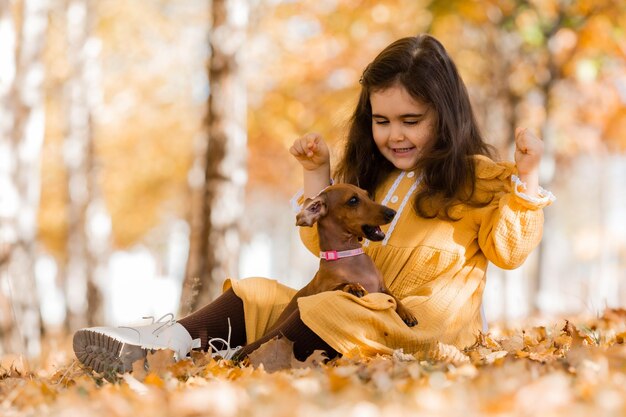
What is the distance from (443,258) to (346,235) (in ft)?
1.89

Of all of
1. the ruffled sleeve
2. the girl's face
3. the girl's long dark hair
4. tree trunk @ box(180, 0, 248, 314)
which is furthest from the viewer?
tree trunk @ box(180, 0, 248, 314)

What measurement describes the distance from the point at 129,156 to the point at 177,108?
6.42 ft

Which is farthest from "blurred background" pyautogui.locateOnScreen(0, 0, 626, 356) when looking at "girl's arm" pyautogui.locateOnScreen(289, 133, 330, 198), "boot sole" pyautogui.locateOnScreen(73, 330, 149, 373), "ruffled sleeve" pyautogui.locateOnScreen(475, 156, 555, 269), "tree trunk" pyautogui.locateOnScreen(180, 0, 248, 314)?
"boot sole" pyautogui.locateOnScreen(73, 330, 149, 373)

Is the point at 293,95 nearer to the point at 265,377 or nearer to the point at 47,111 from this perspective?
the point at 47,111

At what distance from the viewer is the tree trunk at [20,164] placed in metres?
7.17

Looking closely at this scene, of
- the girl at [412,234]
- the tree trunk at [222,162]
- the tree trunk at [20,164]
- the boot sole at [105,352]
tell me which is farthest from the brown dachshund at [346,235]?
the tree trunk at [222,162]

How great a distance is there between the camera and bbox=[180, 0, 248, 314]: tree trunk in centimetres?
785

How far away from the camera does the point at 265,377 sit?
3133mm

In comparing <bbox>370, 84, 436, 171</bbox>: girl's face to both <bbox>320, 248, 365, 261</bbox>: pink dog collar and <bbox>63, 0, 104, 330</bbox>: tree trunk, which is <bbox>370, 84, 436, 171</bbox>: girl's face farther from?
<bbox>63, 0, 104, 330</bbox>: tree trunk

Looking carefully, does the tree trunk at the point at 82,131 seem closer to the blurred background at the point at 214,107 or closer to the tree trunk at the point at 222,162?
the blurred background at the point at 214,107

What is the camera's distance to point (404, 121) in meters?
4.48

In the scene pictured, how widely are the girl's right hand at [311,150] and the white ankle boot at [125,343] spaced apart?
1.18 meters

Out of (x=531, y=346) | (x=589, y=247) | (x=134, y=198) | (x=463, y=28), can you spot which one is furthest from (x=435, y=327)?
(x=589, y=247)

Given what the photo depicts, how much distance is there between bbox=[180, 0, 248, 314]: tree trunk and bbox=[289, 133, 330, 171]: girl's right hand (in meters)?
3.33
